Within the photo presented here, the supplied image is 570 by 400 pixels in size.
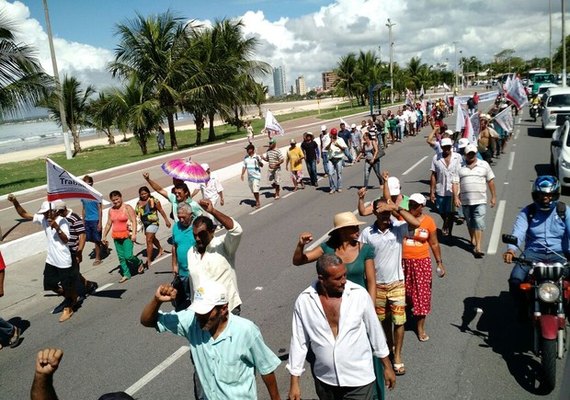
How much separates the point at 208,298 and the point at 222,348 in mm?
366

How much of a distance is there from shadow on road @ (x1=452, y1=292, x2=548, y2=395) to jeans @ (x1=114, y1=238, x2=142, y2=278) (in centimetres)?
526

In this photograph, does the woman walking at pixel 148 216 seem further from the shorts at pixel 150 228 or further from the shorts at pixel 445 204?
the shorts at pixel 445 204

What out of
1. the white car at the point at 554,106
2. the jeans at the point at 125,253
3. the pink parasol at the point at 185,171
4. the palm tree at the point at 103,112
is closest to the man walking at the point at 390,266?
the pink parasol at the point at 185,171

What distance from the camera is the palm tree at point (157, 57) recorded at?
27.6m

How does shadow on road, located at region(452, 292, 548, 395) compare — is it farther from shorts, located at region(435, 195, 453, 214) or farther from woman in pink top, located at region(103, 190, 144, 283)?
woman in pink top, located at region(103, 190, 144, 283)

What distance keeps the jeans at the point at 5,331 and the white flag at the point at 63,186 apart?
5.84ft

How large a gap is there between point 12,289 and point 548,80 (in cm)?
5301

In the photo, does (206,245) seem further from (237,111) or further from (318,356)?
(237,111)

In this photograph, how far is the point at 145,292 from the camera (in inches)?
298

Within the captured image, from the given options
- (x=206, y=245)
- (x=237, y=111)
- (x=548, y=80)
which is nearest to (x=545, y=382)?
(x=206, y=245)

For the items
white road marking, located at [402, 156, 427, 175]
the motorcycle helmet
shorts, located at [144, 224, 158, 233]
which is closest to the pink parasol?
shorts, located at [144, 224, 158, 233]

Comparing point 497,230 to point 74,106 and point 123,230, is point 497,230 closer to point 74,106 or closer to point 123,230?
point 123,230

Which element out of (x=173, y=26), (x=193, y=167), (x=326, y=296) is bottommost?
(x=326, y=296)

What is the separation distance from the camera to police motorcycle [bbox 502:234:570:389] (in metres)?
4.23
